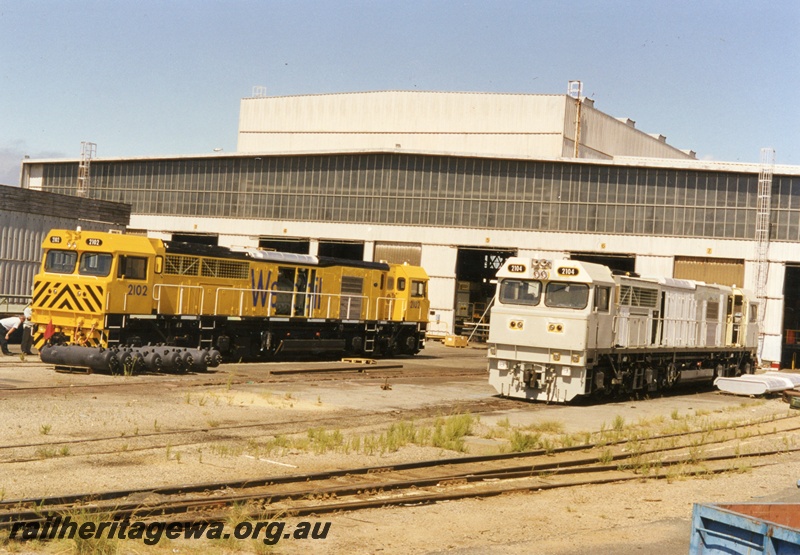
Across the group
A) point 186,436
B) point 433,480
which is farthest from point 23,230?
point 433,480

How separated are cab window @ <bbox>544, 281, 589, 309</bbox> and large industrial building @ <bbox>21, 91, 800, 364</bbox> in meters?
25.3

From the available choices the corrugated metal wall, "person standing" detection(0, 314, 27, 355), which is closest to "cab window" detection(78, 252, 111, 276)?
"person standing" detection(0, 314, 27, 355)

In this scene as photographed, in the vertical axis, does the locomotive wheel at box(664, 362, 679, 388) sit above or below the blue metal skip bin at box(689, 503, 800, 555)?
below

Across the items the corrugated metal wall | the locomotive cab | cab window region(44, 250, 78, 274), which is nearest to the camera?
the locomotive cab

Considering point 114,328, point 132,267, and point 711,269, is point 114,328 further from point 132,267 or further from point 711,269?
point 711,269

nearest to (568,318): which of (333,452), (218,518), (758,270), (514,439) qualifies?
(514,439)

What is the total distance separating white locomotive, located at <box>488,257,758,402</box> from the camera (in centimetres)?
2189

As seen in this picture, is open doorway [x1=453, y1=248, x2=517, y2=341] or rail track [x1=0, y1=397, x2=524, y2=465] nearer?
rail track [x1=0, y1=397, x2=524, y2=465]

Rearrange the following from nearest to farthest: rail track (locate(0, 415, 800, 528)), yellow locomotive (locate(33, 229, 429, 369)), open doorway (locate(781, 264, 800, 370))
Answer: rail track (locate(0, 415, 800, 528)) < yellow locomotive (locate(33, 229, 429, 369)) < open doorway (locate(781, 264, 800, 370))

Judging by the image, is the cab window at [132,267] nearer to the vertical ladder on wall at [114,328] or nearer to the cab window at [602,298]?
the vertical ladder on wall at [114,328]

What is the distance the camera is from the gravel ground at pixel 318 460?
32.2 feet

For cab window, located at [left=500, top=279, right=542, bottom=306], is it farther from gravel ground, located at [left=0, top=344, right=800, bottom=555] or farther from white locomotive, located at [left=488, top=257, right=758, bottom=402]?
gravel ground, located at [left=0, top=344, right=800, bottom=555]

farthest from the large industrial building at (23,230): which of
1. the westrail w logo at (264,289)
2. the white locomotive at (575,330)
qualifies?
the white locomotive at (575,330)

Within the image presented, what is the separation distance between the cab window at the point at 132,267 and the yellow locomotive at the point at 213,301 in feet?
0.09
